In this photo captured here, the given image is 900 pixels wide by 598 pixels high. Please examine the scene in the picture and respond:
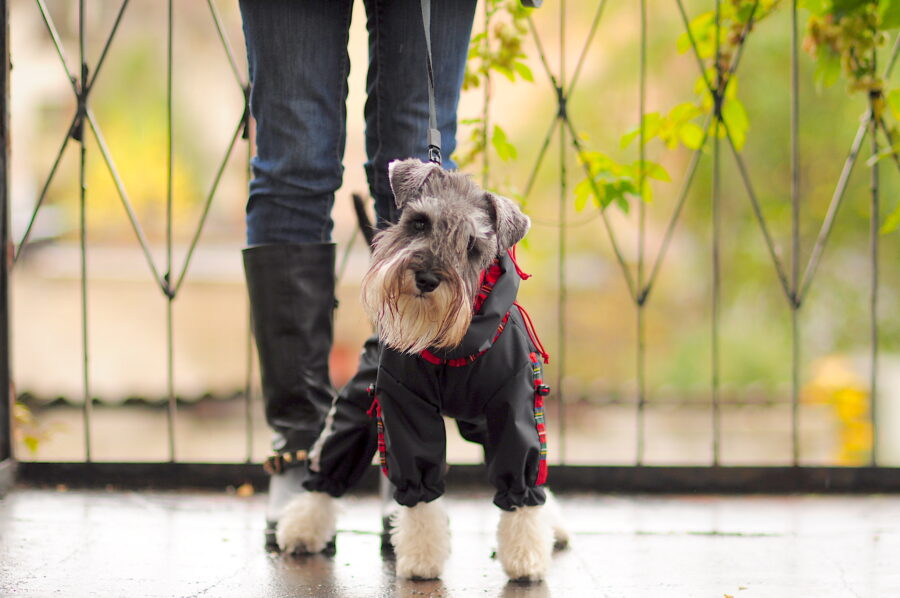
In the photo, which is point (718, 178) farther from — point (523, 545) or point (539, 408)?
point (523, 545)

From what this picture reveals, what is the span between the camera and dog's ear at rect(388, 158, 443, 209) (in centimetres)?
154

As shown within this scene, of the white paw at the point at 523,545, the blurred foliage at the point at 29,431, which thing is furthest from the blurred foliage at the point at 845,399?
the blurred foliage at the point at 29,431

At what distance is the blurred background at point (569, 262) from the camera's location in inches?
416

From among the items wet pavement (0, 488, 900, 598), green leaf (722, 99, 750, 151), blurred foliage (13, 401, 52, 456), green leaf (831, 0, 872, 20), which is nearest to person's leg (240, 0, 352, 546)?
wet pavement (0, 488, 900, 598)

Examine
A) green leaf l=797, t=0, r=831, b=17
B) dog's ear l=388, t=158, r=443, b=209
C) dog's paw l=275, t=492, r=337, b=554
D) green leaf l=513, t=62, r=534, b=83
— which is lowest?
dog's paw l=275, t=492, r=337, b=554

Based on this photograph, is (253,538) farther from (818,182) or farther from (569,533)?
(818,182)

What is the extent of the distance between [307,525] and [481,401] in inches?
19.9

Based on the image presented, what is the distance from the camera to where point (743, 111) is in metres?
2.41

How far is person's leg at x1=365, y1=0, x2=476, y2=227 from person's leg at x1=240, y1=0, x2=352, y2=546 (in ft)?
0.28

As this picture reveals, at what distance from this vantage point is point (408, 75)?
1759 mm

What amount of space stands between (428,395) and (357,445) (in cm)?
29

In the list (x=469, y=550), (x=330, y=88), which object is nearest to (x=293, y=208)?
(x=330, y=88)

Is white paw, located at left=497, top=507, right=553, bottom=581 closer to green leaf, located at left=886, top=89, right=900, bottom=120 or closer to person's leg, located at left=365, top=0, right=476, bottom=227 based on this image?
person's leg, located at left=365, top=0, right=476, bottom=227

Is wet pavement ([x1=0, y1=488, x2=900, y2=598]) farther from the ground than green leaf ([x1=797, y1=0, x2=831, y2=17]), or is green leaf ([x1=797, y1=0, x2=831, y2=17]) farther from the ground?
green leaf ([x1=797, y1=0, x2=831, y2=17])
